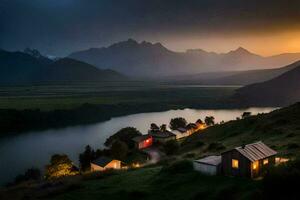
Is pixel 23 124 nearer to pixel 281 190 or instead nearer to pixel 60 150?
pixel 60 150

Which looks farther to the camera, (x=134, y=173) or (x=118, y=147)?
(x=118, y=147)

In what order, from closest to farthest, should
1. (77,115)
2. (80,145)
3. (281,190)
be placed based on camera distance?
(281,190) < (80,145) < (77,115)

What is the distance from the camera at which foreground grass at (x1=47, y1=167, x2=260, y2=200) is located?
27078 millimetres

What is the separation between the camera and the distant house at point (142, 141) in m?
90.4

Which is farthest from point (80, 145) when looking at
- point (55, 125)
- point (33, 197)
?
point (33, 197)

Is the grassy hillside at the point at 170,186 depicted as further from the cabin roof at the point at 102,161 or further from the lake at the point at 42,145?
the lake at the point at 42,145

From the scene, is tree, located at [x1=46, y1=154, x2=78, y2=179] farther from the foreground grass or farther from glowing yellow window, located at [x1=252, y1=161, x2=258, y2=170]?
glowing yellow window, located at [x1=252, y1=161, x2=258, y2=170]

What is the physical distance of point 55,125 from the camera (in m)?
167

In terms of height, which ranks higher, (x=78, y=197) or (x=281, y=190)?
(x=281, y=190)

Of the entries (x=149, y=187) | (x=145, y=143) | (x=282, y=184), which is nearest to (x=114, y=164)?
(x=145, y=143)

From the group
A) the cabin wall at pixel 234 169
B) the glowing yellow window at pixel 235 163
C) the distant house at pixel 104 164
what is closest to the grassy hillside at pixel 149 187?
the cabin wall at pixel 234 169

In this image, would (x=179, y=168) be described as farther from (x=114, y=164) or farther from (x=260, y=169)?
(x=114, y=164)

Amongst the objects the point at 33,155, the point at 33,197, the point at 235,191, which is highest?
the point at 235,191

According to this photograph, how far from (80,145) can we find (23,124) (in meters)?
66.0
